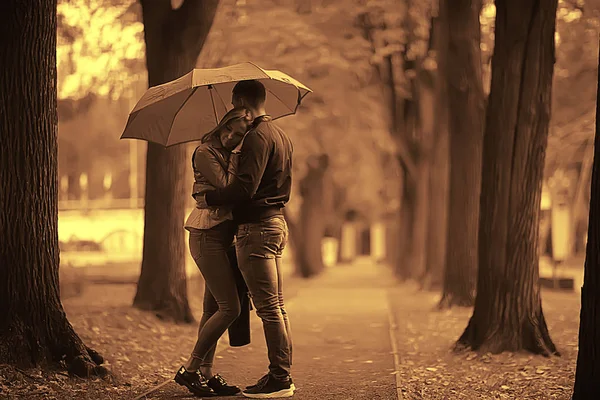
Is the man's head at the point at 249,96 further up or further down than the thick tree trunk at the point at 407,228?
further up

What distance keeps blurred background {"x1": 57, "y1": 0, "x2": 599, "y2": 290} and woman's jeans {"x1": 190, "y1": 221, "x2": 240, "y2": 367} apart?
9240 mm

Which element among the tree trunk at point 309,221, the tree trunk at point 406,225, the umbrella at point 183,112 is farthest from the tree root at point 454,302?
the tree trunk at point 309,221

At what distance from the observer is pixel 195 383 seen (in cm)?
712

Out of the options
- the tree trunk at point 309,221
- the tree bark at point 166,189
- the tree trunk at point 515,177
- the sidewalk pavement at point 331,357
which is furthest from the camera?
the tree trunk at point 309,221

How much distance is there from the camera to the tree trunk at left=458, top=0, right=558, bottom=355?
1035cm

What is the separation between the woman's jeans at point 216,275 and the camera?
6969 mm

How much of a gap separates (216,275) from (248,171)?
81 centimetres

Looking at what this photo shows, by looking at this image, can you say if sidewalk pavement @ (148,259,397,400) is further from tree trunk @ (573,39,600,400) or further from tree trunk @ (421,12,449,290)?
tree trunk @ (421,12,449,290)

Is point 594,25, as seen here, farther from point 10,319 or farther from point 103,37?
point 10,319

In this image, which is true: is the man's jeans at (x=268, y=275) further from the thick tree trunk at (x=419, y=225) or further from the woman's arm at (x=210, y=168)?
the thick tree trunk at (x=419, y=225)

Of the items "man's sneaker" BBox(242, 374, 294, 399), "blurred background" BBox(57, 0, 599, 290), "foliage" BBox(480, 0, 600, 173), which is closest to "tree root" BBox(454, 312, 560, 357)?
"man's sneaker" BBox(242, 374, 294, 399)

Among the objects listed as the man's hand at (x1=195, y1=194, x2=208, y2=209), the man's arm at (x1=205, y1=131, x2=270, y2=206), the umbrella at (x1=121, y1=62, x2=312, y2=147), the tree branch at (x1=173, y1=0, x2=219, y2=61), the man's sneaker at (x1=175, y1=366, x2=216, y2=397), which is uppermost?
the tree branch at (x1=173, y1=0, x2=219, y2=61)

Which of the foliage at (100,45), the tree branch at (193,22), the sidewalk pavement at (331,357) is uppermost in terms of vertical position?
the foliage at (100,45)

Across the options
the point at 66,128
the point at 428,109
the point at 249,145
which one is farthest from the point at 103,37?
the point at 66,128
